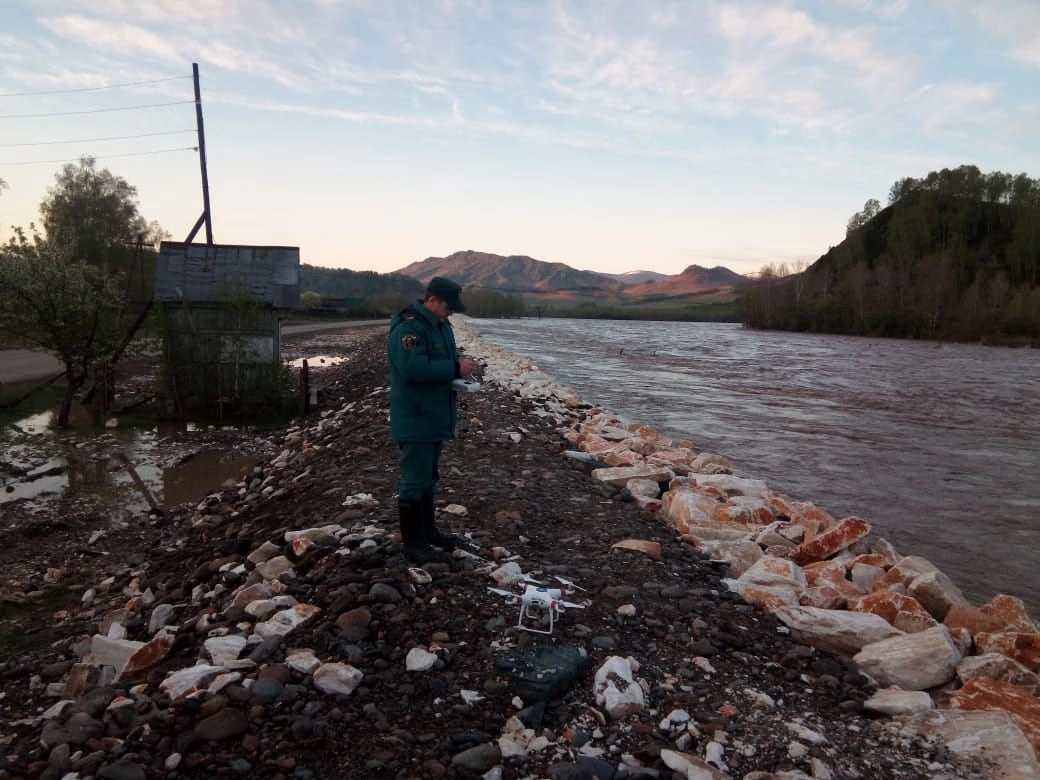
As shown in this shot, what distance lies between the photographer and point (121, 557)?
680 centimetres

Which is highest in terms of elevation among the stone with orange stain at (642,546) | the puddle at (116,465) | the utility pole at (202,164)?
the utility pole at (202,164)

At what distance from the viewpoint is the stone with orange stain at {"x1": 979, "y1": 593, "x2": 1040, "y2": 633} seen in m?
4.58

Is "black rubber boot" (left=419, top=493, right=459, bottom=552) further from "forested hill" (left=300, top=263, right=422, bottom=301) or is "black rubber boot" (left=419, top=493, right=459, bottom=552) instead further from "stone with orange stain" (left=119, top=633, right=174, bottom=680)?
"forested hill" (left=300, top=263, right=422, bottom=301)

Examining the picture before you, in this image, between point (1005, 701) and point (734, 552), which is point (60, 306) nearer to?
point (734, 552)

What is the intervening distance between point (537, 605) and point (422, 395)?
1.48 m

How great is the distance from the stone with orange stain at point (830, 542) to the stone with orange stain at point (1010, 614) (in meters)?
1.35

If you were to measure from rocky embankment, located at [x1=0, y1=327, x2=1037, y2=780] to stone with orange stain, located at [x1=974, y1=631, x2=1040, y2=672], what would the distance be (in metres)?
0.02

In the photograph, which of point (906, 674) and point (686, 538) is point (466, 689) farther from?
point (686, 538)

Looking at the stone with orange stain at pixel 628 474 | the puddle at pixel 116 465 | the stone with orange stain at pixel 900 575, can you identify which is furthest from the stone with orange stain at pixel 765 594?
the puddle at pixel 116 465

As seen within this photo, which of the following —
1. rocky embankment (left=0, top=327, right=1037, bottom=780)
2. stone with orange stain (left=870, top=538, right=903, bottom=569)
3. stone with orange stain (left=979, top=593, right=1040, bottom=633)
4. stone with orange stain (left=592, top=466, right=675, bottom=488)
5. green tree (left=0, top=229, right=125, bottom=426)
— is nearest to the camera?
rocky embankment (left=0, top=327, right=1037, bottom=780)

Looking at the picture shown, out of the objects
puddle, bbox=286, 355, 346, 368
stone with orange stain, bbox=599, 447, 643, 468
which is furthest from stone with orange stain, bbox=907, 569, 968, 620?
puddle, bbox=286, 355, 346, 368

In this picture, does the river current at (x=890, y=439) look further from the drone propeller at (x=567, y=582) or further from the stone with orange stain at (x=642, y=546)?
the drone propeller at (x=567, y=582)

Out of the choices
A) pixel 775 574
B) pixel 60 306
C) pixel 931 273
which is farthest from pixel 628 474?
pixel 931 273

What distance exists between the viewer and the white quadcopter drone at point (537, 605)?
3.87 meters
